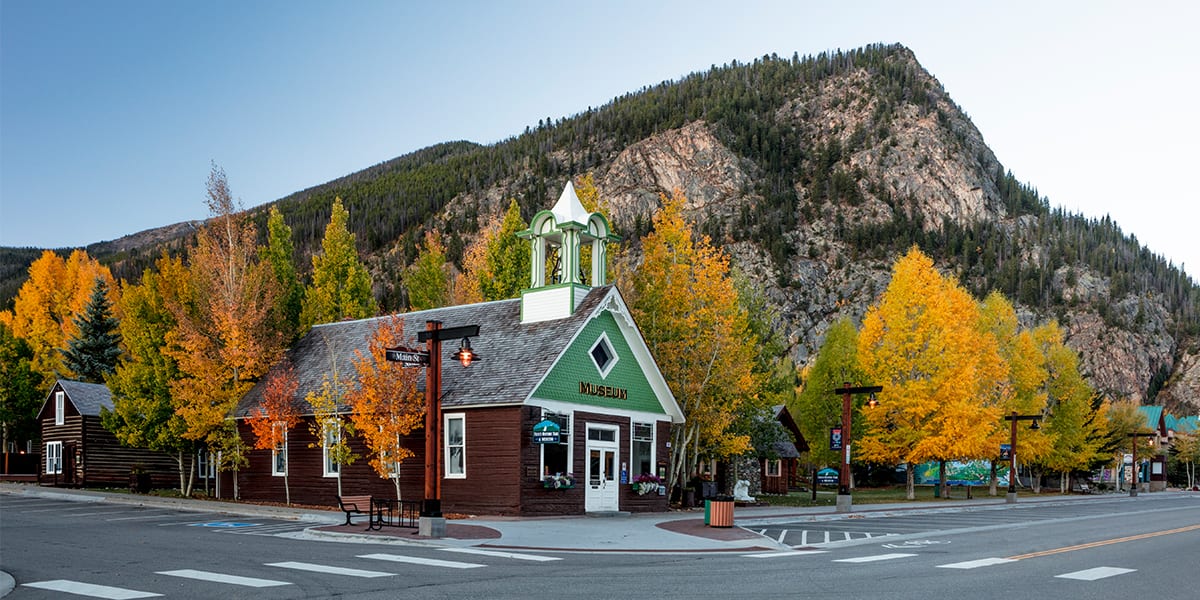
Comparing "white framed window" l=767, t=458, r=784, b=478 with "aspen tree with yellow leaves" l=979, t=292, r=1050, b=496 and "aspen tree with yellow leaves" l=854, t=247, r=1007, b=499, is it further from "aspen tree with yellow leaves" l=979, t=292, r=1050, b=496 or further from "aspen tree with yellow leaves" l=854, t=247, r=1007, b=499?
"aspen tree with yellow leaves" l=979, t=292, r=1050, b=496

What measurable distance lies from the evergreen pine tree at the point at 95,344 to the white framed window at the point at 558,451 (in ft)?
136

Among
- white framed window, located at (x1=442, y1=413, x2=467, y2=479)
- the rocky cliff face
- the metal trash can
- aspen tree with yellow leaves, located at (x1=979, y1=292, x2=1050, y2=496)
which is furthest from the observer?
the rocky cliff face

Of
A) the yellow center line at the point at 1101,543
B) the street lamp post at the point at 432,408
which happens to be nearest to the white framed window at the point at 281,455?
the street lamp post at the point at 432,408

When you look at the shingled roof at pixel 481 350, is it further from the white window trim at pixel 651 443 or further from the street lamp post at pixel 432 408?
the street lamp post at pixel 432 408

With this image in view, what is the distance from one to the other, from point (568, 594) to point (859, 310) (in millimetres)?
152372

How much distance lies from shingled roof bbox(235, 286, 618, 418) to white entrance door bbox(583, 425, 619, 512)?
3248mm

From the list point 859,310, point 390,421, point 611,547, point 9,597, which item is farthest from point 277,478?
point 859,310

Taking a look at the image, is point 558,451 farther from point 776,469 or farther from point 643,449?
point 776,469

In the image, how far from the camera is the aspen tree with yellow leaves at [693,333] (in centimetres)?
3821

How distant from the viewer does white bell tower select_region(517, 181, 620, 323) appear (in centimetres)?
3344

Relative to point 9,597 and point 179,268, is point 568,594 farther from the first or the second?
point 179,268

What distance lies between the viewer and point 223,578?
14180 mm

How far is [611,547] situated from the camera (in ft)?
67.1

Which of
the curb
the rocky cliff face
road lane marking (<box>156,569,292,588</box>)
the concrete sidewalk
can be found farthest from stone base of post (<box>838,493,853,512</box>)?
the rocky cliff face
